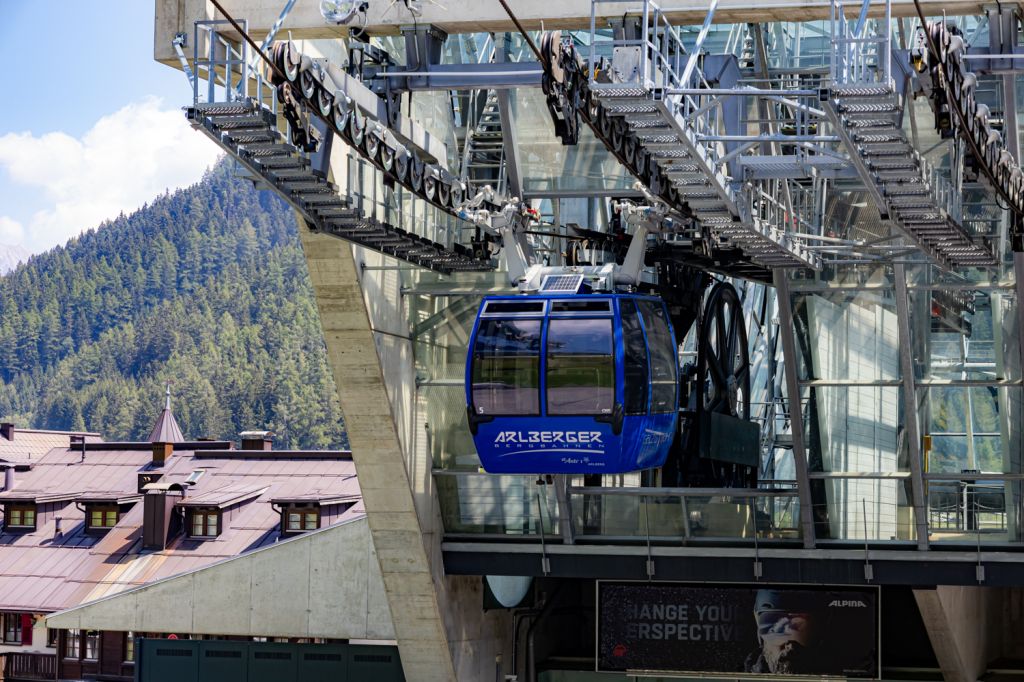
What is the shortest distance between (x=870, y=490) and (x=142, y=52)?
40.2 feet

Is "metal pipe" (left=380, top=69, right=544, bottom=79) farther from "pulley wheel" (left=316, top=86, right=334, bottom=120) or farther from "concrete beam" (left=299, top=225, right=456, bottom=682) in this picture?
"concrete beam" (left=299, top=225, right=456, bottom=682)

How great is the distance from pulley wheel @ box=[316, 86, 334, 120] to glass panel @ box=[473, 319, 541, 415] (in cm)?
382

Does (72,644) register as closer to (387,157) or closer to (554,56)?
(387,157)

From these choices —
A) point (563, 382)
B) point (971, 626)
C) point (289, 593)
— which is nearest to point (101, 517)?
point (289, 593)

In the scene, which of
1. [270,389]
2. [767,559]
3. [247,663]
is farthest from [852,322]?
[270,389]

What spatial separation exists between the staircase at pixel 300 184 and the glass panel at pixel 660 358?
3344mm

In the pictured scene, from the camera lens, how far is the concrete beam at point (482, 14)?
1842cm

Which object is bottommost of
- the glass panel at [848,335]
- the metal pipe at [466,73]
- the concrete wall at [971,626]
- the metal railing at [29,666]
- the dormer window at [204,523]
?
the metal railing at [29,666]

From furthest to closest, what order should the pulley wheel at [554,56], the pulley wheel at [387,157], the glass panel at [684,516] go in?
the glass panel at [684,516]
the pulley wheel at [387,157]
the pulley wheel at [554,56]

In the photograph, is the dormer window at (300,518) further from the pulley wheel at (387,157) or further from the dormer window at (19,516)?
the pulley wheel at (387,157)

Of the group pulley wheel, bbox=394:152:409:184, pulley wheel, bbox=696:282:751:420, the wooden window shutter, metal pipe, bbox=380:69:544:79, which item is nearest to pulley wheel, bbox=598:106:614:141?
metal pipe, bbox=380:69:544:79

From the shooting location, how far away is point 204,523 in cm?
4038

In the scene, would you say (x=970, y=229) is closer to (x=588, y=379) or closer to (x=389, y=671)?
(x=588, y=379)

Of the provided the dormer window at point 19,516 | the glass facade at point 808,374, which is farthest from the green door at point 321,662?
the dormer window at point 19,516
